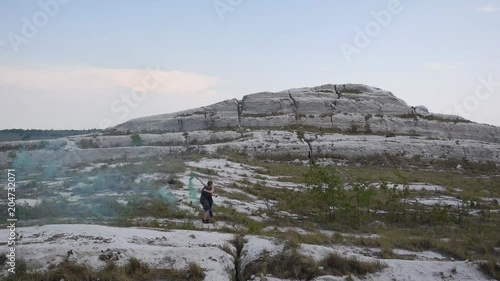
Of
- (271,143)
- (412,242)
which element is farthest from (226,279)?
(271,143)

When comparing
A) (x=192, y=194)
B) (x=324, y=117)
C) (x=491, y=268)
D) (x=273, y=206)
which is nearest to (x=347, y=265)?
(x=491, y=268)

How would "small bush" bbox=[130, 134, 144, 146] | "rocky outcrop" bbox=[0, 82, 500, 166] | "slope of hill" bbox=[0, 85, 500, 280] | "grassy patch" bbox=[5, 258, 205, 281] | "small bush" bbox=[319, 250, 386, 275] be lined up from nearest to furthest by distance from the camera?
1. "grassy patch" bbox=[5, 258, 205, 281]
2. "small bush" bbox=[319, 250, 386, 275]
3. "slope of hill" bbox=[0, 85, 500, 280]
4. "rocky outcrop" bbox=[0, 82, 500, 166]
5. "small bush" bbox=[130, 134, 144, 146]

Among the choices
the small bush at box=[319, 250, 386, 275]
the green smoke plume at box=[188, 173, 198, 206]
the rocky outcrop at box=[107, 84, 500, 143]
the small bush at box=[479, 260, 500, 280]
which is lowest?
the small bush at box=[479, 260, 500, 280]

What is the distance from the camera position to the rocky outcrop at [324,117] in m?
43.6

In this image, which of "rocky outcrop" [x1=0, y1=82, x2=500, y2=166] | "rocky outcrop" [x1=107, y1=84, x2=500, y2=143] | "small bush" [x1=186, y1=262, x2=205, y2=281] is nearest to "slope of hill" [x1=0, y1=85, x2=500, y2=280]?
"small bush" [x1=186, y1=262, x2=205, y2=281]

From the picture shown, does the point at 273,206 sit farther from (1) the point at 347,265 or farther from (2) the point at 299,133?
(2) the point at 299,133

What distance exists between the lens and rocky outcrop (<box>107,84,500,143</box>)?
43625 mm

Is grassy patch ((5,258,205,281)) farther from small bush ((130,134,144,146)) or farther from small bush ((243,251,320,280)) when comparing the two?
small bush ((130,134,144,146))

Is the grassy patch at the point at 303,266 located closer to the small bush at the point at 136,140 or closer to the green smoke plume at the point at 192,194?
the green smoke plume at the point at 192,194

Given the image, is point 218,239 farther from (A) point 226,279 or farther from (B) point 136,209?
(B) point 136,209

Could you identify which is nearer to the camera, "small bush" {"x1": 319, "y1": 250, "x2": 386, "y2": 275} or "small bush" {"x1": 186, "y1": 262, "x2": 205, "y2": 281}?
"small bush" {"x1": 186, "y1": 262, "x2": 205, "y2": 281}

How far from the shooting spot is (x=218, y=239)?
1117 cm

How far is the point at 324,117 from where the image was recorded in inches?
1769

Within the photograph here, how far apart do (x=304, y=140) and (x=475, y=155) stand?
15.5 meters
